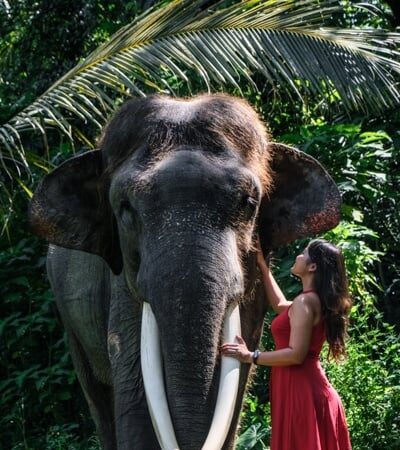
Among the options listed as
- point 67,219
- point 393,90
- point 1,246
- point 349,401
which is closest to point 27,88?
point 1,246

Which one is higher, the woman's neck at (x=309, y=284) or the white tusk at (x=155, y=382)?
the woman's neck at (x=309, y=284)

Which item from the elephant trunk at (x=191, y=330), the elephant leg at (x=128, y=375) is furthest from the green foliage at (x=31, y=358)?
the elephant trunk at (x=191, y=330)

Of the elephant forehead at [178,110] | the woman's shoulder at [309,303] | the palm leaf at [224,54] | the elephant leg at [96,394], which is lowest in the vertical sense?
the elephant leg at [96,394]

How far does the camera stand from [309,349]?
617 centimetres

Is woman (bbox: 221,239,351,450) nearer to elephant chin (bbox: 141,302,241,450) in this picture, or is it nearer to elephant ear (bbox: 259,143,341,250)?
elephant ear (bbox: 259,143,341,250)

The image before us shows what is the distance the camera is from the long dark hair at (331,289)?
6059 mm

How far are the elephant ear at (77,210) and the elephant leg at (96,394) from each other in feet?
5.47

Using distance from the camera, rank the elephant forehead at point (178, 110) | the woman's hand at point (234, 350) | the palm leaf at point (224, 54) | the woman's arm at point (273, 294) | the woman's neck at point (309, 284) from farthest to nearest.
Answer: the palm leaf at point (224, 54)
the woman's arm at point (273, 294)
the woman's neck at point (309, 284)
the elephant forehead at point (178, 110)
the woman's hand at point (234, 350)

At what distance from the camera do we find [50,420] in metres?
9.45

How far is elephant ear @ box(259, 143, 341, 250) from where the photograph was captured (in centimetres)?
605

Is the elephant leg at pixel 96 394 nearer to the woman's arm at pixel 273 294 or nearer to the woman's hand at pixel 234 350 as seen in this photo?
the woman's arm at pixel 273 294

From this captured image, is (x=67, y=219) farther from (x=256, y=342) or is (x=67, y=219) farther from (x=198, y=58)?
(x=198, y=58)

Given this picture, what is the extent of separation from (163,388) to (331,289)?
129 centimetres

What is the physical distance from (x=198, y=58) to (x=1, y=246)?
2554 mm
